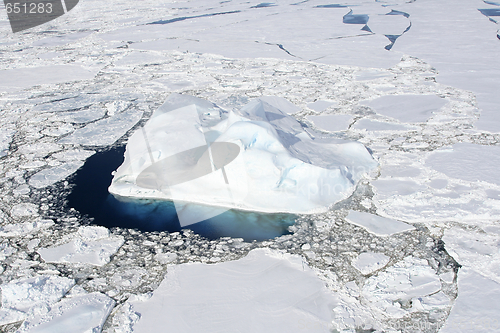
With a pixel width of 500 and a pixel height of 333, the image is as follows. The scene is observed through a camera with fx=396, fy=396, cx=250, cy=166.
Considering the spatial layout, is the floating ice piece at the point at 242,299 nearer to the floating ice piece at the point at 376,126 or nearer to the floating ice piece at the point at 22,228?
the floating ice piece at the point at 22,228

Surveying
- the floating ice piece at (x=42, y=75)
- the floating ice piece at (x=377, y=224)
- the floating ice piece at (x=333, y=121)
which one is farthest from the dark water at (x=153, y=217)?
the floating ice piece at (x=42, y=75)

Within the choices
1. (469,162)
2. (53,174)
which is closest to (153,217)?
(53,174)

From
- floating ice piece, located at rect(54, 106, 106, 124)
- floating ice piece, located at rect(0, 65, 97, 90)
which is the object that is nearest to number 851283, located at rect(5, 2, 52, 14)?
floating ice piece, located at rect(0, 65, 97, 90)

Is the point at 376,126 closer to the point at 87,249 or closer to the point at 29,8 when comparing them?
the point at 87,249

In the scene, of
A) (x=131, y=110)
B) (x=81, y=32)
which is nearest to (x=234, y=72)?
(x=131, y=110)

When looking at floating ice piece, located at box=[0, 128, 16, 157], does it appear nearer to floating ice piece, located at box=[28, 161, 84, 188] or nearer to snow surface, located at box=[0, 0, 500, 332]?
snow surface, located at box=[0, 0, 500, 332]

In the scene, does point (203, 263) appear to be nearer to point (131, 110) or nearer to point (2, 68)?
point (131, 110)
